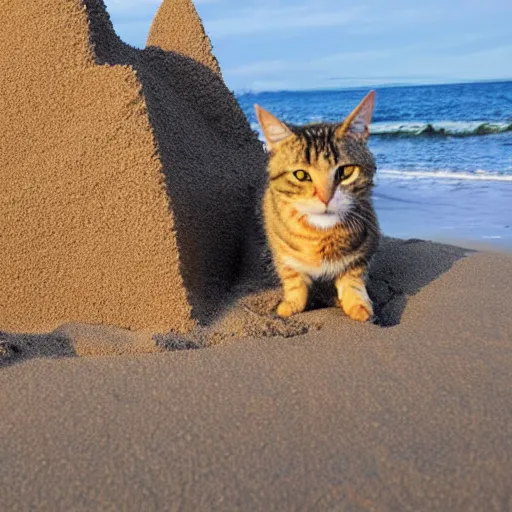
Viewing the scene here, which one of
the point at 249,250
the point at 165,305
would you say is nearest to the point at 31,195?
the point at 165,305

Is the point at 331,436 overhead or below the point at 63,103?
below

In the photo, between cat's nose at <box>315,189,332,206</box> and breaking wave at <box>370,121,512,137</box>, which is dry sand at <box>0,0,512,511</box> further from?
breaking wave at <box>370,121,512,137</box>

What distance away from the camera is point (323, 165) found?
2.33 metres

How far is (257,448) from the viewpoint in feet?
4.72

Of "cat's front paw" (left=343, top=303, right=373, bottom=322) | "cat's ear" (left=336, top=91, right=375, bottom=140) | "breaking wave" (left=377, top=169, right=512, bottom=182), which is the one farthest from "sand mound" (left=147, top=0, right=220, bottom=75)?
"breaking wave" (left=377, top=169, right=512, bottom=182)

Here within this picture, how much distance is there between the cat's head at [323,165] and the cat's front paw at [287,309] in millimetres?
322

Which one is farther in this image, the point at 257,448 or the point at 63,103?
the point at 63,103

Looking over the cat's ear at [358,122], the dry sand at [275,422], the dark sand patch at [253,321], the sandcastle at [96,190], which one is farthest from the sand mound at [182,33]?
the dry sand at [275,422]

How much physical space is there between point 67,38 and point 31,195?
603 mm

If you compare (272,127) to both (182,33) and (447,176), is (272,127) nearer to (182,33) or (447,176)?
(182,33)

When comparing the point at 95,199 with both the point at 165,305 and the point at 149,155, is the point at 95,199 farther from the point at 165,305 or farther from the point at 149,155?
the point at 165,305

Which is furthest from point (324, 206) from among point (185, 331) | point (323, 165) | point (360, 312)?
point (185, 331)

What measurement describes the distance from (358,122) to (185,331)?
96cm

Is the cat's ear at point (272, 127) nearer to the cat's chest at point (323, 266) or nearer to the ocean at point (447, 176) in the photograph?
the cat's chest at point (323, 266)
